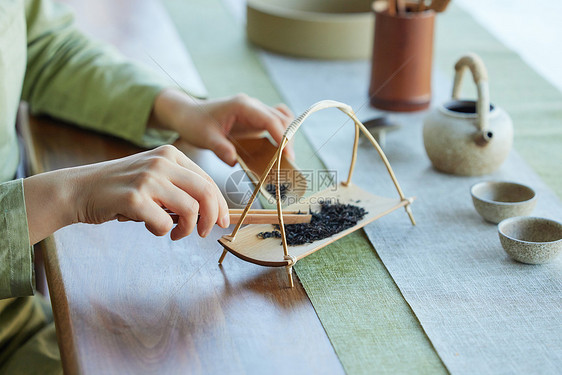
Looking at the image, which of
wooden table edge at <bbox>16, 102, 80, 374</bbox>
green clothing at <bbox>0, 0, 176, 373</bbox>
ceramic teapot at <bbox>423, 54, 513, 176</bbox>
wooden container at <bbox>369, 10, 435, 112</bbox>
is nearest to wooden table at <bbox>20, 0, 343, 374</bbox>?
wooden table edge at <bbox>16, 102, 80, 374</bbox>

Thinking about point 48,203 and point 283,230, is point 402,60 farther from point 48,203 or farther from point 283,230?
point 48,203

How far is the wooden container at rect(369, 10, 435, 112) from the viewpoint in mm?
1202

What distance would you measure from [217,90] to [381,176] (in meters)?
0.46

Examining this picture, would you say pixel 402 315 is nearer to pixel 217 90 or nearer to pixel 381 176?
pixel 381 176

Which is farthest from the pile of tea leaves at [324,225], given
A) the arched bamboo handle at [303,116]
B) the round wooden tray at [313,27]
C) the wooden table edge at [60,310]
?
the round wooden tray at [313,27]

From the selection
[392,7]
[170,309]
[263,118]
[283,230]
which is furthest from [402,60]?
[170,309]

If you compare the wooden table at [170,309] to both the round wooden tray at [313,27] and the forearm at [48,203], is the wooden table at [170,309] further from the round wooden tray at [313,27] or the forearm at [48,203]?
the round wooden tray at [313,27]

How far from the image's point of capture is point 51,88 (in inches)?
44.2

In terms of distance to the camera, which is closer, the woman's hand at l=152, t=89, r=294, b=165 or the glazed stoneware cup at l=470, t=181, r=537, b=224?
the glazed stoneware cup at l=470, t=181, r=537, b=224

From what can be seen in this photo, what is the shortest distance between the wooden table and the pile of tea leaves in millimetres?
45

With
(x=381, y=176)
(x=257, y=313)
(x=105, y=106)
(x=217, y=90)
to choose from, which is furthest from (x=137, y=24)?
(x=257, y=313)

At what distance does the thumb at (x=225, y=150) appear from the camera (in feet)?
3.16

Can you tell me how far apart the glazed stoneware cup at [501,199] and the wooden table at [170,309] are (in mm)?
292

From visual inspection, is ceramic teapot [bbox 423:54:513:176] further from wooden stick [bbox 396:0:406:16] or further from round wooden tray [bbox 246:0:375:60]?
round wooden tray [bbox 246:0:375:60]
